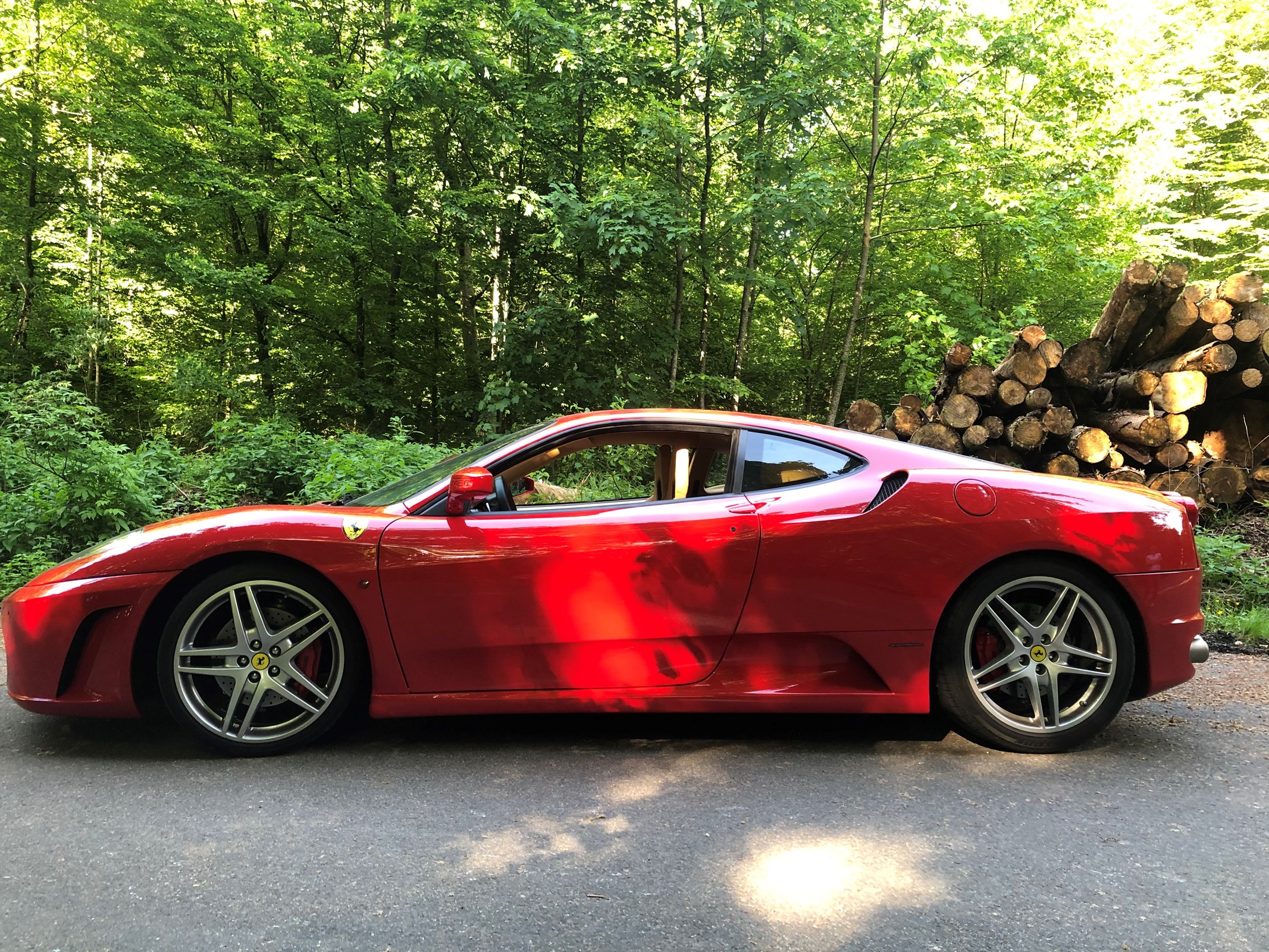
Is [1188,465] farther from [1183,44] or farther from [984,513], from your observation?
[1183,44]

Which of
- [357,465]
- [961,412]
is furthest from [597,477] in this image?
[961,412]

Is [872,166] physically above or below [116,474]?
above

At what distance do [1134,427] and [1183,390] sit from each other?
468 millimetres

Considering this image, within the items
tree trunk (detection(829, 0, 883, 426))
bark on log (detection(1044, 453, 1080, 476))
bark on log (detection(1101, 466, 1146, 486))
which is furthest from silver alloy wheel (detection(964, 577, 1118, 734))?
tree trunk (detection(829, 0, 883, 426))

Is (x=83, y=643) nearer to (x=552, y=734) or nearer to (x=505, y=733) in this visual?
(x=505, y=733)

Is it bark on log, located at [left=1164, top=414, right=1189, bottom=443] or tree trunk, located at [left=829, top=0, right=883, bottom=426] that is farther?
tree trunk, located at [left=829, top=0, right=883, bottom=426]

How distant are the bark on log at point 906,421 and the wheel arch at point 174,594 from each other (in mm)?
6731

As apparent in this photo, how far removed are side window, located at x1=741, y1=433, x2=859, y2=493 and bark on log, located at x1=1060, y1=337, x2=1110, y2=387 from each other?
5.46m

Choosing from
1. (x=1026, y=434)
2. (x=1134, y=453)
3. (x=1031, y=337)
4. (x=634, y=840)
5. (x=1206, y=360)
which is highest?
(x=1031, y=337)

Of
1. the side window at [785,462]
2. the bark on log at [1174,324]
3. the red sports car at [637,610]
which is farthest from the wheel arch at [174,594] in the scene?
the bark on log at [1174,324]

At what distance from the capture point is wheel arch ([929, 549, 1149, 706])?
2.99 meters

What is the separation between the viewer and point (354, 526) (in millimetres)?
2945

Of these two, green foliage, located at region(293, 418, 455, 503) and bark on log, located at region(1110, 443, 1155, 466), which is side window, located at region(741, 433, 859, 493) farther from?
bark on log, located at region(1110, 443, 1155, 466)

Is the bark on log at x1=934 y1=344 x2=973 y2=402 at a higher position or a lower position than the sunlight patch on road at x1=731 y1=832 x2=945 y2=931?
higher
